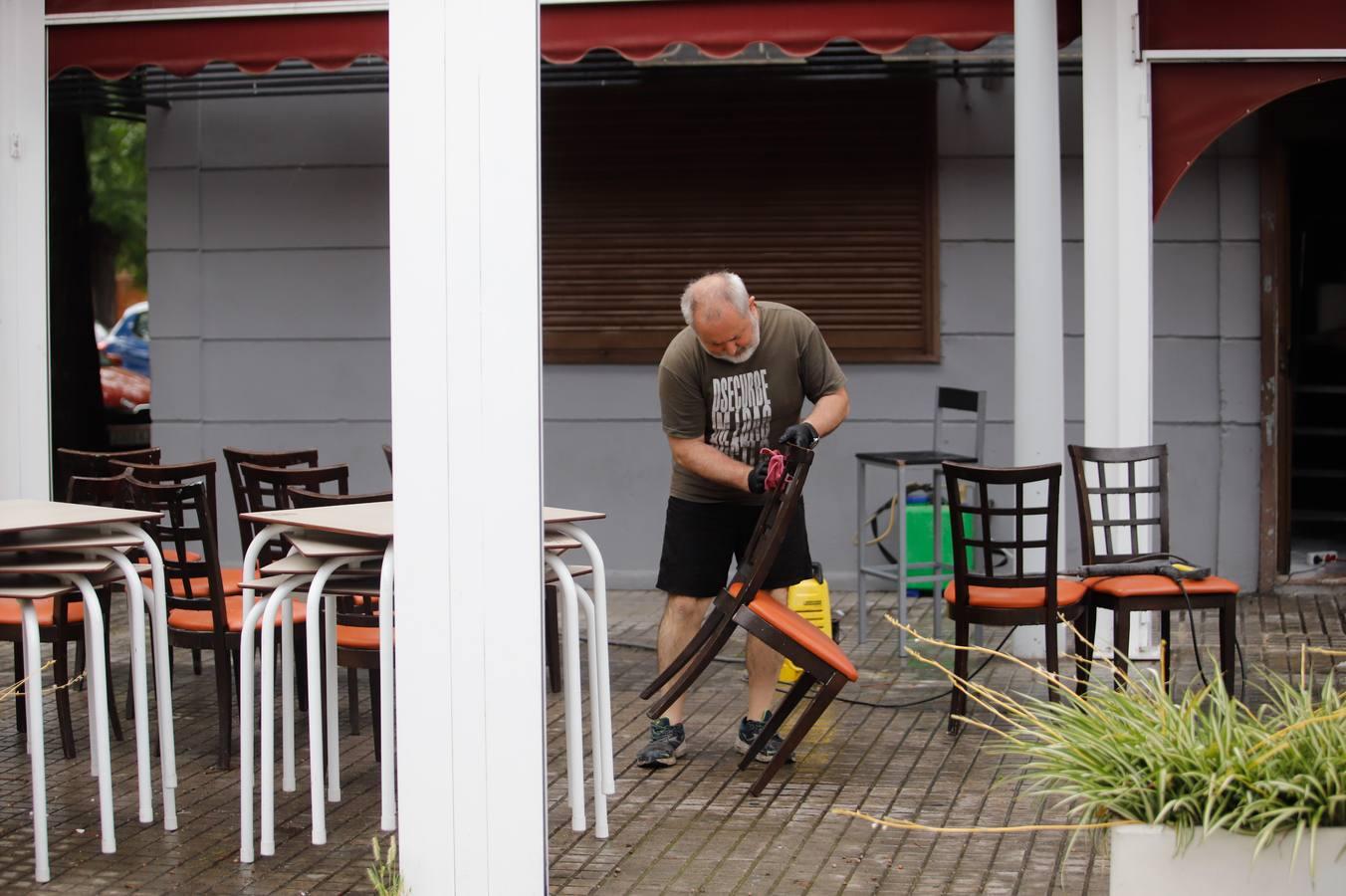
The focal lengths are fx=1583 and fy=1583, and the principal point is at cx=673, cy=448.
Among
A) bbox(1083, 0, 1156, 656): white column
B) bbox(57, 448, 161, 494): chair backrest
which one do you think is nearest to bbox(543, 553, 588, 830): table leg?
bbox(57, 448, 161, 494): chair backrest

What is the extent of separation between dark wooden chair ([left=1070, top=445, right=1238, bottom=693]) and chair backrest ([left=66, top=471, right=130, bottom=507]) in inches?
136

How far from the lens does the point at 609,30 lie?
805 centimetres

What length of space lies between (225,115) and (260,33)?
179cm

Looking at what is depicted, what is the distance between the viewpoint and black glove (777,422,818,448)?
5242 mm

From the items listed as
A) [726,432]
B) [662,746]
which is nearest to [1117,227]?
[726,432]

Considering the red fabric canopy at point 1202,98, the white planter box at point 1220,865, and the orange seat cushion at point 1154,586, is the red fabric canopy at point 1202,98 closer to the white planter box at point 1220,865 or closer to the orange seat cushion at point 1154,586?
the orange seat cushion at point 1154,586

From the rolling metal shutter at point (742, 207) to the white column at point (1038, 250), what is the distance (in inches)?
79.3

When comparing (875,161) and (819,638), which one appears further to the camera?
(875,161)

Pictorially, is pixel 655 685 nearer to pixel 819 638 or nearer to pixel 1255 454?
pixel 819 638

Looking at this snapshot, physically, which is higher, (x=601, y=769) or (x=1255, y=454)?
(x=1255, y=454)

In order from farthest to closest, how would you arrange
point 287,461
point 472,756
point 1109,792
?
1. point 287,461
2. point 472,756
3. point 1109,792

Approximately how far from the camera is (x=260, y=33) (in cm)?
820

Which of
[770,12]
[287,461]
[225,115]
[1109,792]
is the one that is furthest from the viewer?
[225,115]

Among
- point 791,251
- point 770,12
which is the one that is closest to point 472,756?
point 770,12
